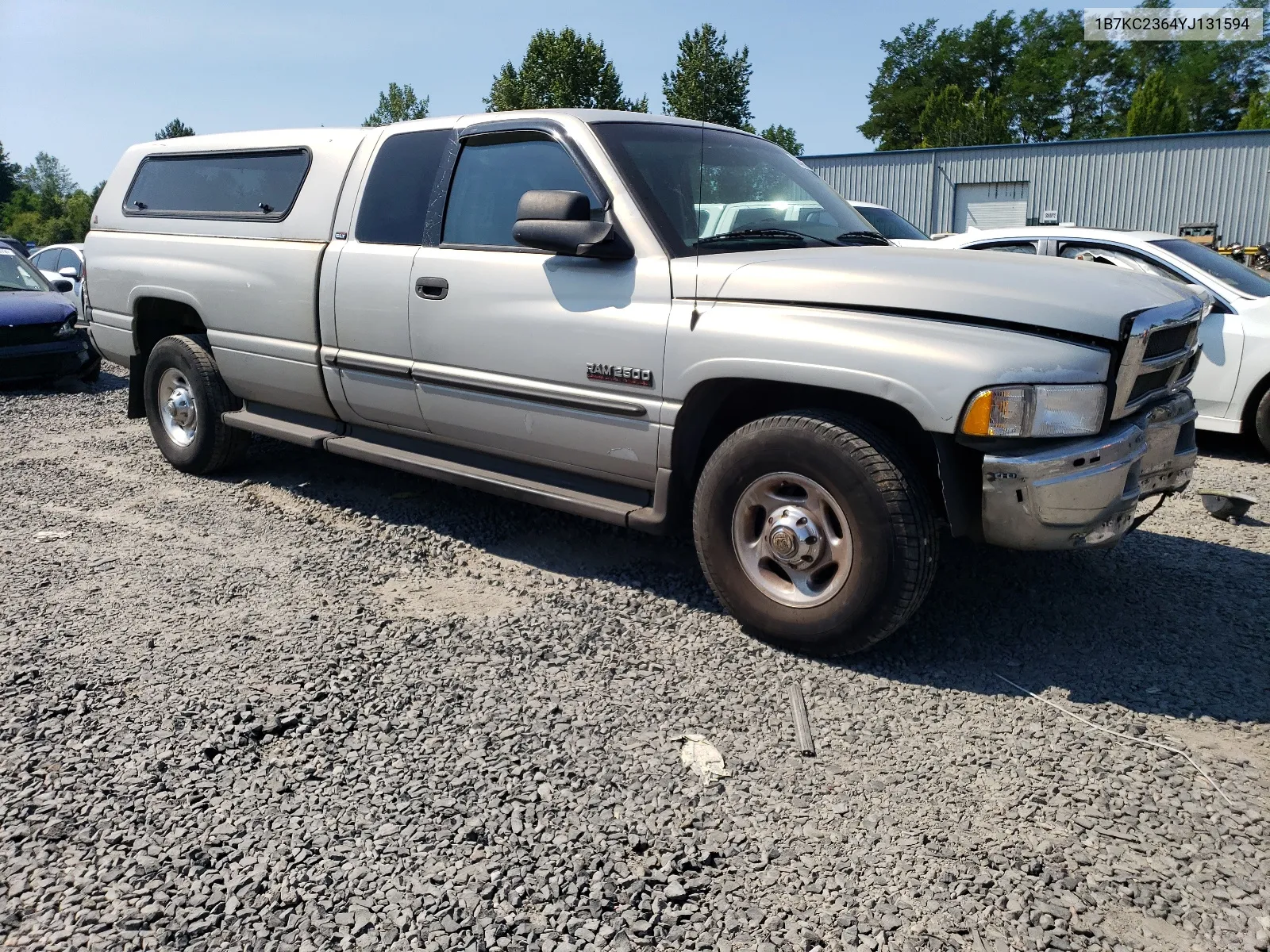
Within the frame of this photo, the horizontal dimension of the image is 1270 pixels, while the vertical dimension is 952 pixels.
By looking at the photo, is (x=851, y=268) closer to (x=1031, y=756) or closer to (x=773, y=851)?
(x=1031, y=756)

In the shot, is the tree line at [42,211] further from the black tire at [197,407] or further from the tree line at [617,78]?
the black tire at [197,407]

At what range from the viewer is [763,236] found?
13.6 feet

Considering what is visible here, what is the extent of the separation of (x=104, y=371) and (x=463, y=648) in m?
9.87

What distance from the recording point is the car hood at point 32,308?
10.1m

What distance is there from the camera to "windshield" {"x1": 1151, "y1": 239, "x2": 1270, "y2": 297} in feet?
23.2

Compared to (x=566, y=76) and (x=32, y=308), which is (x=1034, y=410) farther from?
(x=566, y=76)

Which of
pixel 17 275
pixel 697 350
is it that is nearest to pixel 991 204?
pixel 17 275

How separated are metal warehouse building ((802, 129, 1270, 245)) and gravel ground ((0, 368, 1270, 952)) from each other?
27.3 m

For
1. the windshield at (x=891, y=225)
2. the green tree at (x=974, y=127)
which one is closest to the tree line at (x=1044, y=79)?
the green tree at (x=974, y=127)

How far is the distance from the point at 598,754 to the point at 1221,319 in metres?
6.00

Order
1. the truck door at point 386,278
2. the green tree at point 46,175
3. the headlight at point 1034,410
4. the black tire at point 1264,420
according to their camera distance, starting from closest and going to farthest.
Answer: the headlight at point 1034,410
the truck door at point 386,278
the black tire at point 1264,420
the green tree at point 46,175

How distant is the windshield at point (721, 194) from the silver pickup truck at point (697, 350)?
16 mm

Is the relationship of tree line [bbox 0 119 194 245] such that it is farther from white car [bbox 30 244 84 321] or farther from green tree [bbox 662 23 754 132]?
white car [bbox 30 244 84 321]

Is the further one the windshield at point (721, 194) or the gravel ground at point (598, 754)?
the windshield at point (721, 194)
